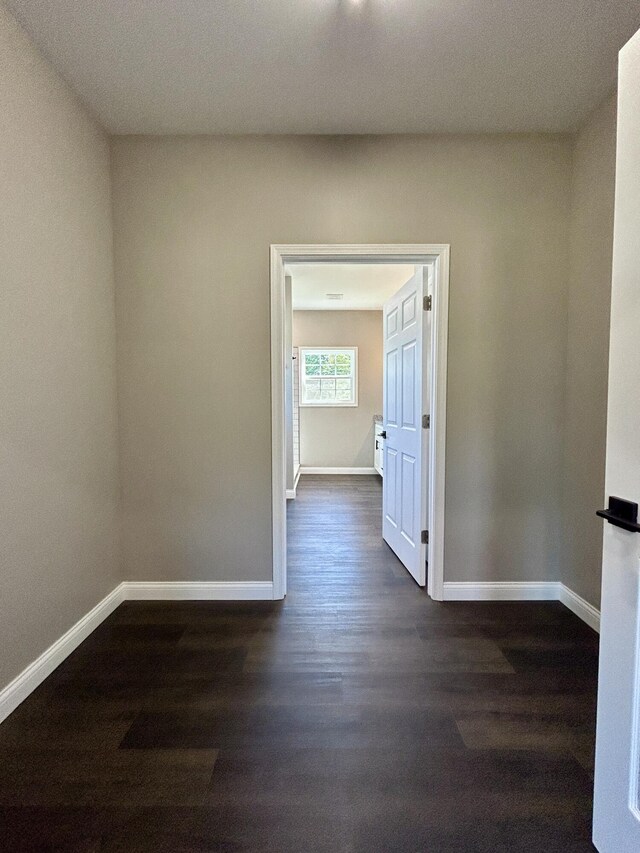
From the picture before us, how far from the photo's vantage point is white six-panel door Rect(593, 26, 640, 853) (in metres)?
0.99

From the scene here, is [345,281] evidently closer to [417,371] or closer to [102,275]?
[417,371]

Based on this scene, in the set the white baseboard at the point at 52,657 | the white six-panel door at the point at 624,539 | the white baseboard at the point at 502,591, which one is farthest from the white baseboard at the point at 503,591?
the white baseboard at the point at 52,657

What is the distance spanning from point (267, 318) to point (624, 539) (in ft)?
6.60

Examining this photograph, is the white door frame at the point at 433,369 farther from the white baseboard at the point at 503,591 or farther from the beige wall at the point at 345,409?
the beige wall at the point at 345,409

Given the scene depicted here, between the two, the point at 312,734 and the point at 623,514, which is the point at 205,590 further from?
the point at 623,514

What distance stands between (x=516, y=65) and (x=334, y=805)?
304 cm

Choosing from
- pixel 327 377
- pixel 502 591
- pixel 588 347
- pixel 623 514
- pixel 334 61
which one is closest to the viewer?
pixel 623 514

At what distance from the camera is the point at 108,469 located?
7.86 ft

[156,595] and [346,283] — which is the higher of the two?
[346,283]

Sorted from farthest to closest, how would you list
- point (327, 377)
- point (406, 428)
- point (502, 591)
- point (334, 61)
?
point (327, 377) → point (406, 428) → point (502, 591) → point (334, 61)

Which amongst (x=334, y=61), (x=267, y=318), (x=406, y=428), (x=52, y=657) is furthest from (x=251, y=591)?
(x=334, y=61)

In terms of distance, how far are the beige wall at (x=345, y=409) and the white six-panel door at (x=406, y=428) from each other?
135 inches

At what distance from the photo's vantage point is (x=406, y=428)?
9.66 ft

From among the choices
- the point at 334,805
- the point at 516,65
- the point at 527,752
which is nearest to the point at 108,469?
the point at 334,805
